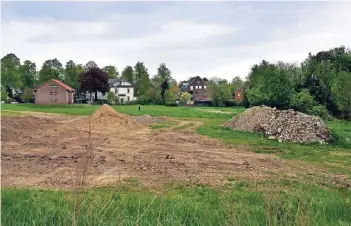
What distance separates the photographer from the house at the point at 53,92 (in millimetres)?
87375

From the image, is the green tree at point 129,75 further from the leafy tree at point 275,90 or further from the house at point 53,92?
the leafy tree at point 275,90

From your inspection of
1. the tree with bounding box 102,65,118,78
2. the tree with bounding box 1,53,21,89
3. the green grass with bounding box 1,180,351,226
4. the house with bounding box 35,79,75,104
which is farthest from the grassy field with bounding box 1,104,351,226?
the tree with bounding box 102,65,118,78

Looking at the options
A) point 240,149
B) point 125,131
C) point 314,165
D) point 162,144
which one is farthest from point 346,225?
point 125,131

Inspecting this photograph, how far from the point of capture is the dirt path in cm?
1369

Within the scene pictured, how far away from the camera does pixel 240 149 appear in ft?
71.1

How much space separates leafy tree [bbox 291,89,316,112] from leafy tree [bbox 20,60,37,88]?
74.2 m

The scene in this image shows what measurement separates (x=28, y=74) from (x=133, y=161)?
3794 inches

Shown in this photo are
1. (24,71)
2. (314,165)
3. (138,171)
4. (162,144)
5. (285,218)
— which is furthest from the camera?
(24,71)

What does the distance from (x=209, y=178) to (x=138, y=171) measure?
280 centimetres

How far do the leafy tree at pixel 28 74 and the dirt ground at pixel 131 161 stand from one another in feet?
269

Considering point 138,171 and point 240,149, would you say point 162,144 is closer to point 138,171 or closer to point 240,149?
point 240,149

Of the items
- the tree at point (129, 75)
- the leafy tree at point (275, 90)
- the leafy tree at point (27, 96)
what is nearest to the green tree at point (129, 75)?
the tree at point (129, 75)

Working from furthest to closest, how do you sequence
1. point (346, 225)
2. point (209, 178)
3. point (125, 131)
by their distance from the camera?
point (125, 131)
point (209, 178)
point (346, 225)

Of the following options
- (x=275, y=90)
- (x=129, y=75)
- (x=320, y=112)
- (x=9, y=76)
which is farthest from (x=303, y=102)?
(x=129, y=75)
